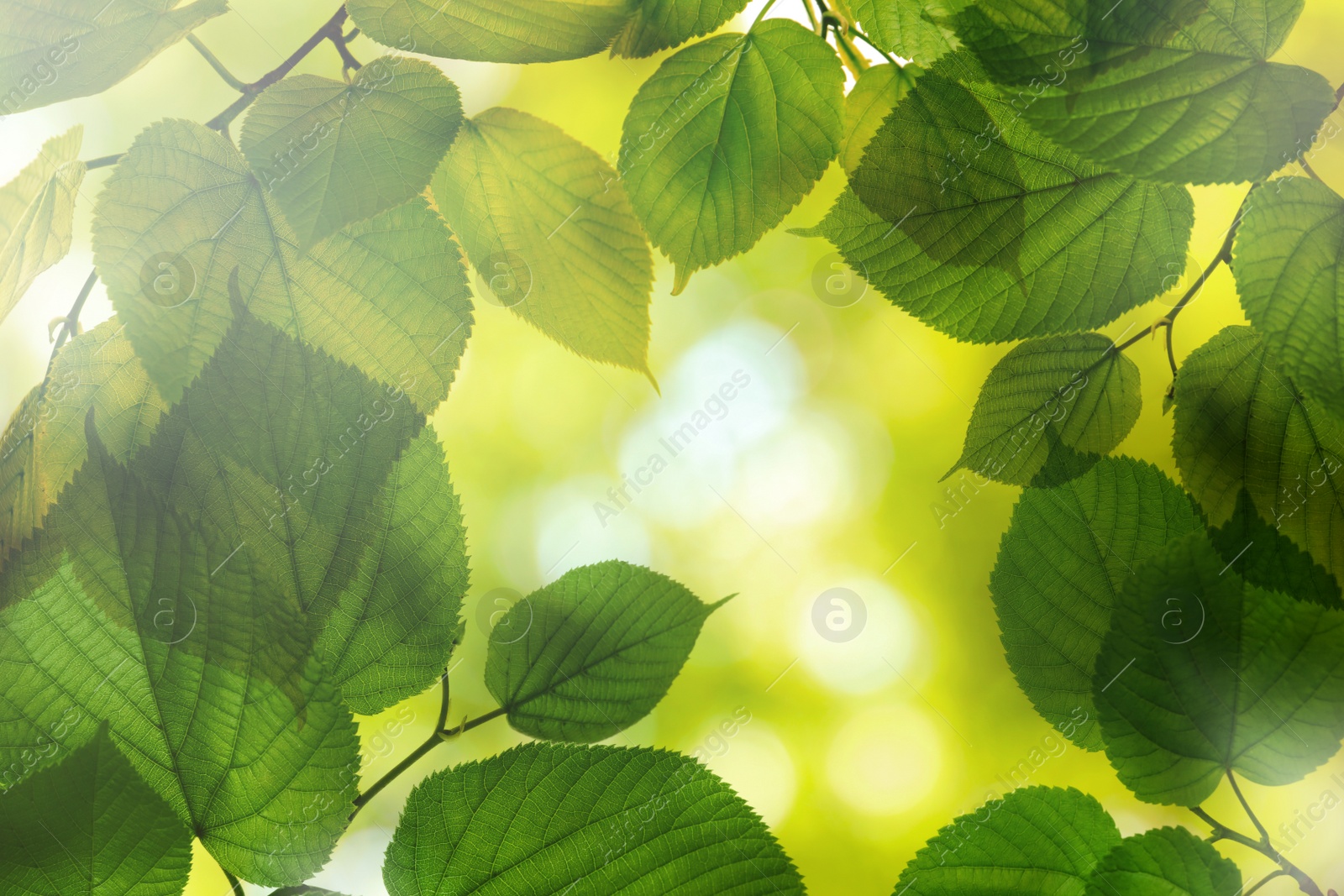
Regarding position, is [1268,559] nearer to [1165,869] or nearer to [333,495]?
[1165,869]

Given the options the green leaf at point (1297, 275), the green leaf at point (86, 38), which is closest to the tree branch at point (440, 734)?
the green leaf at point (86, 38)

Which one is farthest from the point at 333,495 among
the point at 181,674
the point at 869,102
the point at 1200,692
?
the point at 1200,692

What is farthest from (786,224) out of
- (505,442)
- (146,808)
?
(146,808)

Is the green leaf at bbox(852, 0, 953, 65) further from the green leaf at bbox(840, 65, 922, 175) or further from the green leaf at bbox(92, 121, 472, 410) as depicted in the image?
the green leaf at bbox(92, 121, 472, 410)

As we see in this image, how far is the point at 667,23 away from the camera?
40cm

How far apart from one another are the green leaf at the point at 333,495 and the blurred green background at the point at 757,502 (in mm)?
18

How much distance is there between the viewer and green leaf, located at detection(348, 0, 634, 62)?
39 centimetres

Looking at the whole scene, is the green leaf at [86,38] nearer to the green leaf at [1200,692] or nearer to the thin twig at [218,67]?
the thin twig at [218,67]

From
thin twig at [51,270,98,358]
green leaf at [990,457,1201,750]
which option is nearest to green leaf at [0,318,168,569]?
thin twig at [51,270,98,358]

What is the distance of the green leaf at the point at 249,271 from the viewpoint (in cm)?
37

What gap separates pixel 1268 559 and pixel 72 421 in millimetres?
692

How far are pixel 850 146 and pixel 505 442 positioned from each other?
0.26 m

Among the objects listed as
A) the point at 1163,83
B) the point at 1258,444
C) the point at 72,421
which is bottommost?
the point at 1258,444

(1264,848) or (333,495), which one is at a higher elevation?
(333,495)
